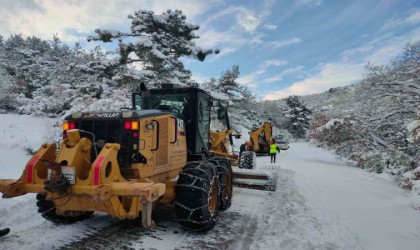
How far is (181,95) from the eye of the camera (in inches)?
291

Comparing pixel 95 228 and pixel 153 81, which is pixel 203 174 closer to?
pixel 95 228

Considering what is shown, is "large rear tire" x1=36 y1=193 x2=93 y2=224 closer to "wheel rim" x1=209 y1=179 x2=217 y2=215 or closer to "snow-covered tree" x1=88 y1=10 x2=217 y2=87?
"wheel rim" x1=209 y1=179 x2=217 y2=215

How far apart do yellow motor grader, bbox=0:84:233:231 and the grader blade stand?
7.73 ft

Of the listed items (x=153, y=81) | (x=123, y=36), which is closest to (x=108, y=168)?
(x=153, y=81)

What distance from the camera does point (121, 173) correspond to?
5328 mm

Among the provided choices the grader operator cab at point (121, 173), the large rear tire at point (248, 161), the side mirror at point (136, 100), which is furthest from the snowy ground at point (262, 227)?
the large rear tire at point (248, 161)

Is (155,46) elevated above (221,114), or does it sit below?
above

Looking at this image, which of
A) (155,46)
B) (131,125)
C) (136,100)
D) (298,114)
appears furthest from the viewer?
(298,114)

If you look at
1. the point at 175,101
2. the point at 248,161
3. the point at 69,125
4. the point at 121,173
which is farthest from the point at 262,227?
the point at 248,161

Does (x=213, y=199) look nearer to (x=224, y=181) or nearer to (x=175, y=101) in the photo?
(x=224, y=181)

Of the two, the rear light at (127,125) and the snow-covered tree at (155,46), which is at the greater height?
the snow-covered tree at (155,46)

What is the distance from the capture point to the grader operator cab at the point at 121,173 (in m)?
4.56

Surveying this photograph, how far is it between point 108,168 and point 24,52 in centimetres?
3860

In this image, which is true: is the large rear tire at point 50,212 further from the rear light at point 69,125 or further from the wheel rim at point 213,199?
the wheel rim at point 213,199
